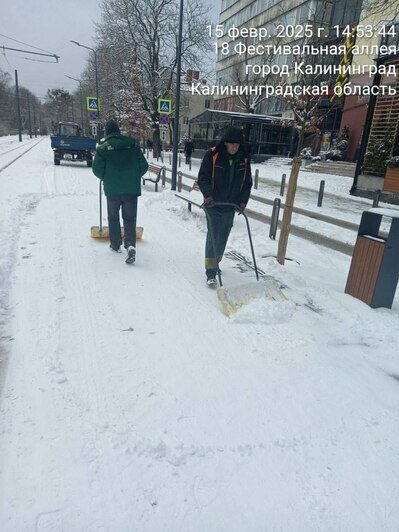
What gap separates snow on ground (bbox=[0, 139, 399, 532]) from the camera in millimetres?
1964

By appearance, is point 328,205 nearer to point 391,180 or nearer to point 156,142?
point 391,180

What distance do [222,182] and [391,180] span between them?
38.2 feet

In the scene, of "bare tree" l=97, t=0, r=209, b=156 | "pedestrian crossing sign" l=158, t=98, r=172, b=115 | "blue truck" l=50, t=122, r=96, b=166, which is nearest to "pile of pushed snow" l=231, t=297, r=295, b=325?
"pedestrian crossing sign" l=158, t=98, r=172, b=115

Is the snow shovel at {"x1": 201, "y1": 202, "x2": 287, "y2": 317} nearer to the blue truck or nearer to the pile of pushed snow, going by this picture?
the pile of pushed snow

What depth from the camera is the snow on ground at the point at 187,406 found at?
1.96m

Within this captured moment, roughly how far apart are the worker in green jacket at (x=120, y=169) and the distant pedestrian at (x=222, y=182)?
1185mm

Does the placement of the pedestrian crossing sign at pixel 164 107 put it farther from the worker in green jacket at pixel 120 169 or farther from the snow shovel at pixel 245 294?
the snow shovel at pixel 245 294

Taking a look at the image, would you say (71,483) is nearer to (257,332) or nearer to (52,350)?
(52,350)

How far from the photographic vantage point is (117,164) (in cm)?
525

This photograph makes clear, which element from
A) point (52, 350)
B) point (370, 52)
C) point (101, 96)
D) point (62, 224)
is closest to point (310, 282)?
point (52, 350)

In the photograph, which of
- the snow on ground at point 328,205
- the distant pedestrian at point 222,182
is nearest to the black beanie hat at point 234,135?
the distant pedestrian at point 222,182

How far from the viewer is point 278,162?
30.3m

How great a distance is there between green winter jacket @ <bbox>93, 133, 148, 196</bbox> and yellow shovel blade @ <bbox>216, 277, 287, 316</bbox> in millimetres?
2249

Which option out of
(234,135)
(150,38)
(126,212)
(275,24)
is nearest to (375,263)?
(234,135)
